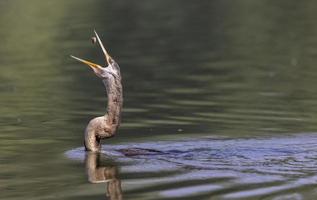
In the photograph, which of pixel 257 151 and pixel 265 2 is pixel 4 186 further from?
pixel 265 2

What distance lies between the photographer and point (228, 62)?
26234mm

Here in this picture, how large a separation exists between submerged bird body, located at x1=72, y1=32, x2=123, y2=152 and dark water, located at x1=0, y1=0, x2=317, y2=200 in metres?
0.28

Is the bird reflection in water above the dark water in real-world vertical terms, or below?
below

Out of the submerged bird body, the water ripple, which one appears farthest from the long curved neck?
the water ripple

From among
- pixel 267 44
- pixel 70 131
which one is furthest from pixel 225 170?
pixel 267 44

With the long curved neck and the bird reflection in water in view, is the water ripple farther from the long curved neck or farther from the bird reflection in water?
the long curved neck

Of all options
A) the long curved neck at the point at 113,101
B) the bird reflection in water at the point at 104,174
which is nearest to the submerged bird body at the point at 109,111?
the long curved neck at the point at 113,101

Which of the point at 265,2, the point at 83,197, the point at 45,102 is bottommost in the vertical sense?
the point at 83,197

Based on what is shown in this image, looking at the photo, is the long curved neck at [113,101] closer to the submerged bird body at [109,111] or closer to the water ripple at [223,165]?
the submerged bird body at [109,111]

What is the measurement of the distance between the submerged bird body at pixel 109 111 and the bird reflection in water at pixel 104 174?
214mm

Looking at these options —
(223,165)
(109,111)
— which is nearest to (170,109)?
(109,111)

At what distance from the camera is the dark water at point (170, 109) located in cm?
1186

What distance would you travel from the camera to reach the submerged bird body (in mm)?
13758

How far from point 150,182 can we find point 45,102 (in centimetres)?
827
